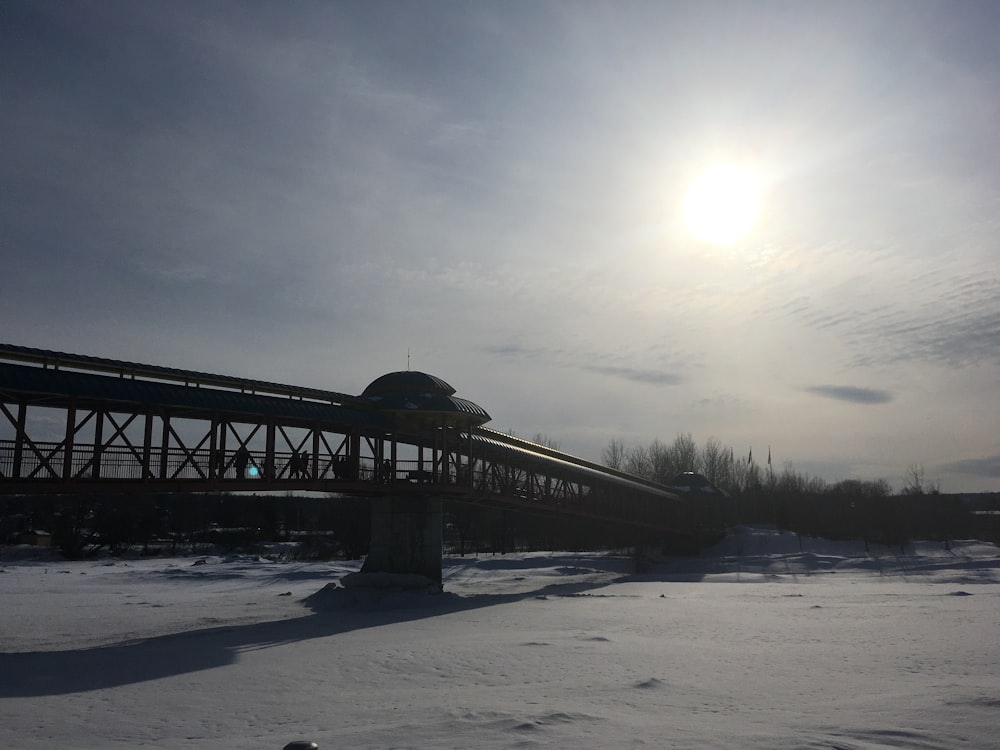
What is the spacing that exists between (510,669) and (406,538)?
20.2 metres

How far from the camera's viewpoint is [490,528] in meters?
89.4

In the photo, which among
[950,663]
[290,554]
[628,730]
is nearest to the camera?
[628,730]

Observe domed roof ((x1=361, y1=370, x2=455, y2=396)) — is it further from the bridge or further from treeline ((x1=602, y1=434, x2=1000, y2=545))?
treeline ((x1=602, y1=434, x2=1000, y2=545))

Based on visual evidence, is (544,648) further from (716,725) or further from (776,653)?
(716,725)

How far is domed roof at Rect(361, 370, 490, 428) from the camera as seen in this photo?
34.7 m

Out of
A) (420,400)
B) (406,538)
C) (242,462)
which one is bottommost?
(406,538)

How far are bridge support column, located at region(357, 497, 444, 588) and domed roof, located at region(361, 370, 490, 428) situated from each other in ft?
12.8

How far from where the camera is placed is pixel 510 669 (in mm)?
16422

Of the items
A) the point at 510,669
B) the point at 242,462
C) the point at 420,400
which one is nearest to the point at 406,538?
the point at 420,400

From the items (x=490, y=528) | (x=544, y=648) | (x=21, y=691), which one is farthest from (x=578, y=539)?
(x=21, y=691)

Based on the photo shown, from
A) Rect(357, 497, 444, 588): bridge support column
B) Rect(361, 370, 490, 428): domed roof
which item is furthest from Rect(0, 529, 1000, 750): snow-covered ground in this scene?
Rect(361, 370, 490, 428): domed roof

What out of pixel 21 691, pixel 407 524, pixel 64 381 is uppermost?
pixel 64 381

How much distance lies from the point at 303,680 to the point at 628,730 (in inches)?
283

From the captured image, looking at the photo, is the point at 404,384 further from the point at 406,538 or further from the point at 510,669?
the point at 510,669
